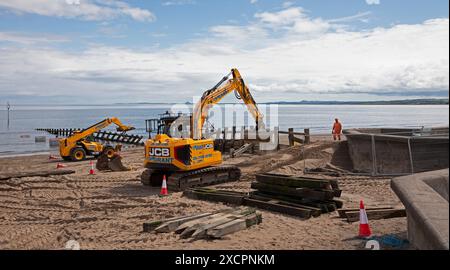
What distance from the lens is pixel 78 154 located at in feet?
81.6

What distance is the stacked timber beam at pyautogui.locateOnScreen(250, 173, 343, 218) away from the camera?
31.7 feet

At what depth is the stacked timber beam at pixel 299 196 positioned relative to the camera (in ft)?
31.7

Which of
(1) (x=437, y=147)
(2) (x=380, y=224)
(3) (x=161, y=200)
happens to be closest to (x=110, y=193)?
(3) (x=161, y=200)

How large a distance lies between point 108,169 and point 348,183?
1082cm

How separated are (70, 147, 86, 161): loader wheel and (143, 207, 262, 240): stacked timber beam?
17.6 meters

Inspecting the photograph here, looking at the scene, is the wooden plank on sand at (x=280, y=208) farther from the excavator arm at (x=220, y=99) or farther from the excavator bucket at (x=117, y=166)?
the excavator bucket at (x=117, y=166)

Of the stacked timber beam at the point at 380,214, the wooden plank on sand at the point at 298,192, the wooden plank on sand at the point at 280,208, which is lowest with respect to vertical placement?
the wooden plank on sand at the point at 280,208

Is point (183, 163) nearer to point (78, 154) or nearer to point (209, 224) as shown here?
point (209, 224)

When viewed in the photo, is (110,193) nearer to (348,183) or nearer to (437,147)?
(348,183)

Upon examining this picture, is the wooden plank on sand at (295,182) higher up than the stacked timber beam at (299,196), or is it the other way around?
the wooden plank on sand at (295,182)

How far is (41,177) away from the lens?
16.6 meters

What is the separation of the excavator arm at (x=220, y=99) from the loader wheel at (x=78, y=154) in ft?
30.8

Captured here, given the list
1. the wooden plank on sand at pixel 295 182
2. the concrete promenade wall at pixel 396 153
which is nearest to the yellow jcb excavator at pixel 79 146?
the concrete promenade wall at pixel 396 153

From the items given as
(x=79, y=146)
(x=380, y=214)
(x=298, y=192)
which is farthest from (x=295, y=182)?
(x=79, y=146)
